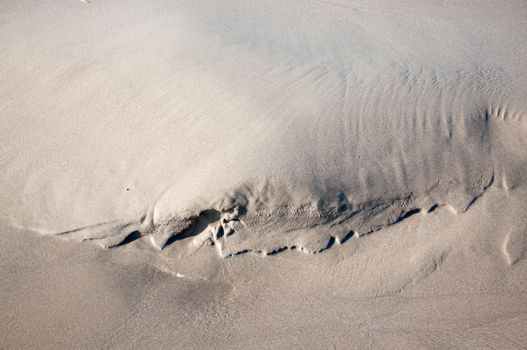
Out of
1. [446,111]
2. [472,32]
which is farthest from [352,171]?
[472,32]

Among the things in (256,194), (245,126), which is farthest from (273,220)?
(245,126)

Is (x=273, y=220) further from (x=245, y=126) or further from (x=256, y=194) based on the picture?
(x=245, y=126)

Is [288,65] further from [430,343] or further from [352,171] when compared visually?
[430,343]

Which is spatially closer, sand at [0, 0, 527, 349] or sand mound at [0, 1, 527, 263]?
sand at [0, 0, 527, 349]

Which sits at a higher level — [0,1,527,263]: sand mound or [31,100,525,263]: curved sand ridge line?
[0,1,527,263]: sand mound

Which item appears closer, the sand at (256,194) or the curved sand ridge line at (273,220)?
the sand at (256,194)
